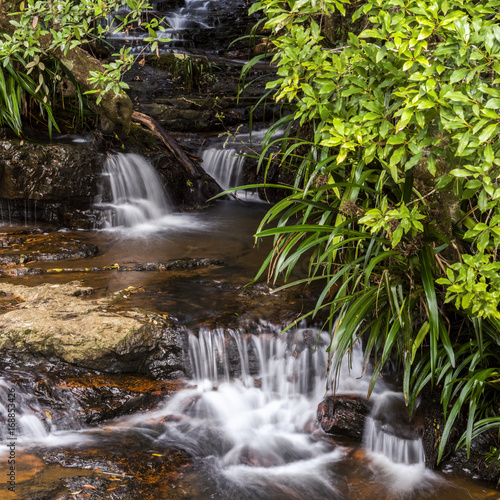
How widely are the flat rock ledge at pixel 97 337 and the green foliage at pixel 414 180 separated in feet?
3.60

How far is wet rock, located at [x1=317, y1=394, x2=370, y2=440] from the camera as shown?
3293 mm

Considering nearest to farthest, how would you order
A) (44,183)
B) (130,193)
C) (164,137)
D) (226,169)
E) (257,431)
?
(257,431), (44,183), (130,193), (164,137), (226,169)

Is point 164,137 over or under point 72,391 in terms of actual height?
over

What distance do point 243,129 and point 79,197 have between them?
353 centimetres

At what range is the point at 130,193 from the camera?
671 cm

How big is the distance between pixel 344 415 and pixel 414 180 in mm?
1454

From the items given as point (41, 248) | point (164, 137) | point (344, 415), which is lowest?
point (344, 415)

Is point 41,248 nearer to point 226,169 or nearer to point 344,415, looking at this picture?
point 344,415

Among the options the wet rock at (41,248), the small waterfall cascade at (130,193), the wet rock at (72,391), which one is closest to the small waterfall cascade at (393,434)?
the wet rock at (72,391)

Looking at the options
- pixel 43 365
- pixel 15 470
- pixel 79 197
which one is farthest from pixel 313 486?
pixel 79 197

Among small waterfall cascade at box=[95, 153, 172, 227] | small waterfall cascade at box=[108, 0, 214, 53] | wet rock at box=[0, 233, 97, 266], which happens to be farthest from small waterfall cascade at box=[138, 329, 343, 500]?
small waterfall cascade at box=[108, 0, 214, 53]

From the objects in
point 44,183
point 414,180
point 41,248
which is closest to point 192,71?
point 44,183

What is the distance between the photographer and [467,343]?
114 inches

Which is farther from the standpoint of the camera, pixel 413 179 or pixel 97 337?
pixel 97 337
